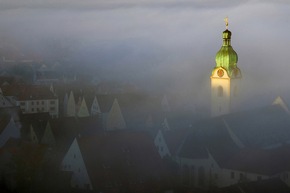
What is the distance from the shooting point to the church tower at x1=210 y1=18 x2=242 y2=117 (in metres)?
26.9

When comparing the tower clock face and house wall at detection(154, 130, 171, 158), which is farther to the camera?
the tower clock face

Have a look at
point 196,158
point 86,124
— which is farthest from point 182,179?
point 86,124

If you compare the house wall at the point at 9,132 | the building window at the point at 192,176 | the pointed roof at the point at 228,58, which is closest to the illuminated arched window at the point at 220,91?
the pointed roof at the point at 228,58

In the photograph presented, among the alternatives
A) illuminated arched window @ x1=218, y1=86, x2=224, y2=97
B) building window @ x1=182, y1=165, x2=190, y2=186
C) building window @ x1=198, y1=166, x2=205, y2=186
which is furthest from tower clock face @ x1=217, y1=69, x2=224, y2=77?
Answer: building window @ x1=198, y1=166, x2=205, y2=186

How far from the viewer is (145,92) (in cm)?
3700

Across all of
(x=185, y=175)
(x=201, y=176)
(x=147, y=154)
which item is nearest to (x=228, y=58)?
(x=185, y=175)

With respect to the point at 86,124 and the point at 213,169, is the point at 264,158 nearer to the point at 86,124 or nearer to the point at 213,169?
the point at 213,169

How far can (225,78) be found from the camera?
27.1 metres

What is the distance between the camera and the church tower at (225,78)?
26.9 metres

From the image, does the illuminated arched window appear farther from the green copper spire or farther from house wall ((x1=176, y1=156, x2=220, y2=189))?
house wall ((x1=176, y1=156, x2=220, y2=189))

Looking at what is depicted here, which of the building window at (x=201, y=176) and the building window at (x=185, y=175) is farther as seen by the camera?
the building window at (x=185, y=175)

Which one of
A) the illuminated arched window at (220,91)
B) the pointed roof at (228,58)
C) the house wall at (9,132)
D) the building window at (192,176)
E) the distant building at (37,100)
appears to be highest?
the pointed roof at (228,58)

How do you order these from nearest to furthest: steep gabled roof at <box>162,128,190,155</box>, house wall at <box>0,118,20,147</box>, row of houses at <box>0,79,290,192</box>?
row of houses at <box>0,79,290,192</box>, steep gabled roof at <box>162,128,190,155</box>, house wall at <box>0,118,20,147</box>

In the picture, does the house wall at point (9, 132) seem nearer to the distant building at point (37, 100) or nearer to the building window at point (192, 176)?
the building window at point (192, 176)
